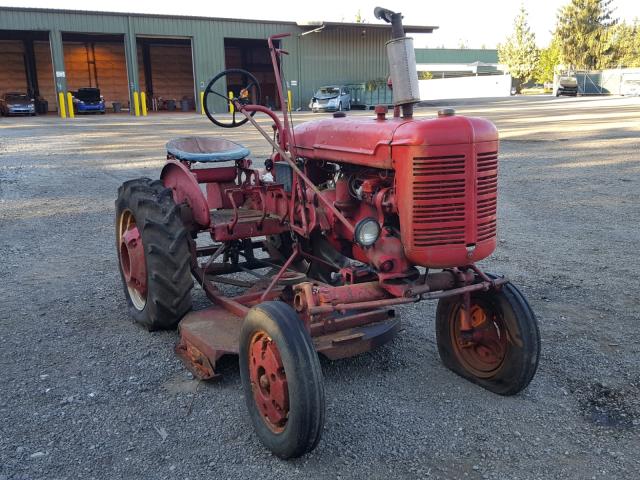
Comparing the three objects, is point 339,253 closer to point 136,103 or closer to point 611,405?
point 611,405

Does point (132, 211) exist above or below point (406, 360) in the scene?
above

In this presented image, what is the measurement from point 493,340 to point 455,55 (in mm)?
69871

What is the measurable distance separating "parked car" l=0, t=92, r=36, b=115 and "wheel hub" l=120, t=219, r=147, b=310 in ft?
95.0

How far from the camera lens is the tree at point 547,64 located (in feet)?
204

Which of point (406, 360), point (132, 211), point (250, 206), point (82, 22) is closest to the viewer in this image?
point (406, 360)

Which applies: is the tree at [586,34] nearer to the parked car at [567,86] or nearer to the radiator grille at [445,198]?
the parked car at [567,86]

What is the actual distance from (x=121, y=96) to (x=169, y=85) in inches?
127

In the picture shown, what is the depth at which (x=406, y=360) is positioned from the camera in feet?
12.2

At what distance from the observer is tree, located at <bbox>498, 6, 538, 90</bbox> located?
59688mm

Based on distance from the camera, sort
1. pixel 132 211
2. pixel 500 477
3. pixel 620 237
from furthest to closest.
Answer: pixel 620 237 < pixel 132 211 < pixel 500 477

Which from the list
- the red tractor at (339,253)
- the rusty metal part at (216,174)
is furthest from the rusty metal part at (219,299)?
the rusty metal part at (216,174)

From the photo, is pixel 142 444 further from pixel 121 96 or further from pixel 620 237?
pixel 121 96

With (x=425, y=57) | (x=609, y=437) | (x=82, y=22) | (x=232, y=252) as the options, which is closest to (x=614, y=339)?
(x=609, y=437)

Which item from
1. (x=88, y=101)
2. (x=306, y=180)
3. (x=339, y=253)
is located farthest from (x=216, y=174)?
(x=88, y=101)
